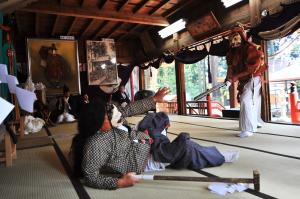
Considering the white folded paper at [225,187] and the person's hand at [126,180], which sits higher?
the person's hand at [126,180]

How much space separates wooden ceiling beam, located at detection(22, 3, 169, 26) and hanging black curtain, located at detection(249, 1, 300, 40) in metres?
3.86

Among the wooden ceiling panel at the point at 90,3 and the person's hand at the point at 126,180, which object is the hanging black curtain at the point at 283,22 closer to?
the person's hand at the point at 126,180

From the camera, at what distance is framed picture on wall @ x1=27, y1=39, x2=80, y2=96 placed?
8789 millimetres

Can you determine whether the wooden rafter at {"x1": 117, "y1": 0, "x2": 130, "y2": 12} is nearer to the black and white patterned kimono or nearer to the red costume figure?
the red costume figure

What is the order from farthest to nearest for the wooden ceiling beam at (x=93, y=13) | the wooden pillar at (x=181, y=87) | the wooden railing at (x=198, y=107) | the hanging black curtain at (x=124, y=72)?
the hanging black curtain at (x=124, y=72) < the wooden pillar at (x=181, y=87) < the wooden railing at (x=198, y=107) < the wooden ceiling beam at (x=93, y=13)

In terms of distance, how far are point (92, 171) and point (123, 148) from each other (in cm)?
29

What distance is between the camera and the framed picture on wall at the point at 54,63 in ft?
28.8

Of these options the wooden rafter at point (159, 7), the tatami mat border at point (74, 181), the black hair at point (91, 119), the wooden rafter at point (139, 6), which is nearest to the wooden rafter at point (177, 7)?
the wooden rafter at point (159, 7)

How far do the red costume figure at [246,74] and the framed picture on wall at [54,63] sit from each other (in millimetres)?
6309

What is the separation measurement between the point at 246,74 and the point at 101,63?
21.5 feet

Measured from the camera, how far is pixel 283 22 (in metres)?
4.14

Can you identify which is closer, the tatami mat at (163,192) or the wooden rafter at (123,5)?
the tatami mat at (163,192)

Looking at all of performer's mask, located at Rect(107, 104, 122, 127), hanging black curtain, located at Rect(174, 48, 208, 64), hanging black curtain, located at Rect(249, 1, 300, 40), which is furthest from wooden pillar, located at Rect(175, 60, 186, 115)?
performer's mask, located at Rect(107, 104, 122, 127)

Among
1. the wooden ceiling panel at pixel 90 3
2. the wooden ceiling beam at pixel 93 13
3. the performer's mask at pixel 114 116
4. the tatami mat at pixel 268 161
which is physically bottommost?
the tatami mat at pixel 268 161
